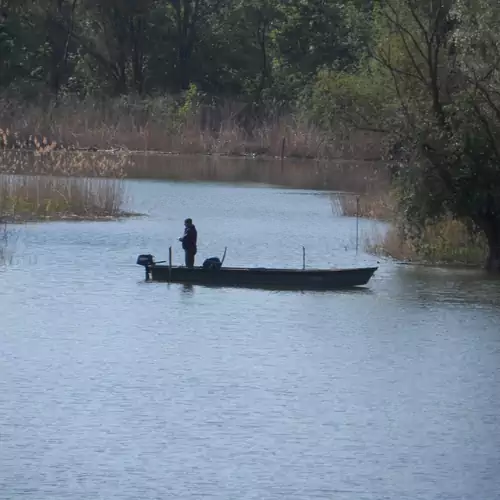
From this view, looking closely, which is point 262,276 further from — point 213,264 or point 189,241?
point 189,241

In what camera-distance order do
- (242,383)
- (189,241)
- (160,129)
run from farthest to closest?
(160,129)
(189,241)
(242,383)

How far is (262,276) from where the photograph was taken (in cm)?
2912

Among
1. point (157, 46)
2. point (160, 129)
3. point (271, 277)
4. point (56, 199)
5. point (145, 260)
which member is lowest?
point (271, 277)

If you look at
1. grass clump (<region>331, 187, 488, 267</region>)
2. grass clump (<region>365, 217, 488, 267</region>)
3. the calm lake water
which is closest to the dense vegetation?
grass clump (<region>331, 187, 488, 267</region>)

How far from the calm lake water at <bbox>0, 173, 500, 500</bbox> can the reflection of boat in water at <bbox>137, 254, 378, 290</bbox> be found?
0.75 feet

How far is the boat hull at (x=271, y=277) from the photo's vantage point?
29016 mm

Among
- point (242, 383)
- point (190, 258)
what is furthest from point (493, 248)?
point (242, 383)

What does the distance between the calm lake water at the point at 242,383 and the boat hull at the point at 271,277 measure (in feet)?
0.75

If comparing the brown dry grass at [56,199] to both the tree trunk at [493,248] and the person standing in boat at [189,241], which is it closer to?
the person standing in boat at [189,241]

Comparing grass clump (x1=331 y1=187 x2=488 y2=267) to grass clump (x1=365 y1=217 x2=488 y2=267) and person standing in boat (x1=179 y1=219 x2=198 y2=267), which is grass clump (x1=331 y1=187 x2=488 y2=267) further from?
person standing in boat (x1=179 y1=219 x2=198 y2=267)

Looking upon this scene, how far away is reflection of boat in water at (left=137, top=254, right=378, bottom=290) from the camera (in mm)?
28984

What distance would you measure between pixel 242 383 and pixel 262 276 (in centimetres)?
788

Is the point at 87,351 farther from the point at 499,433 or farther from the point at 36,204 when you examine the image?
the point at 36,204

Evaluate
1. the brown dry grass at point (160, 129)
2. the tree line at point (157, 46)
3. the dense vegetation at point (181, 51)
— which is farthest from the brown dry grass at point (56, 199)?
the tree line at point (157, 46)
